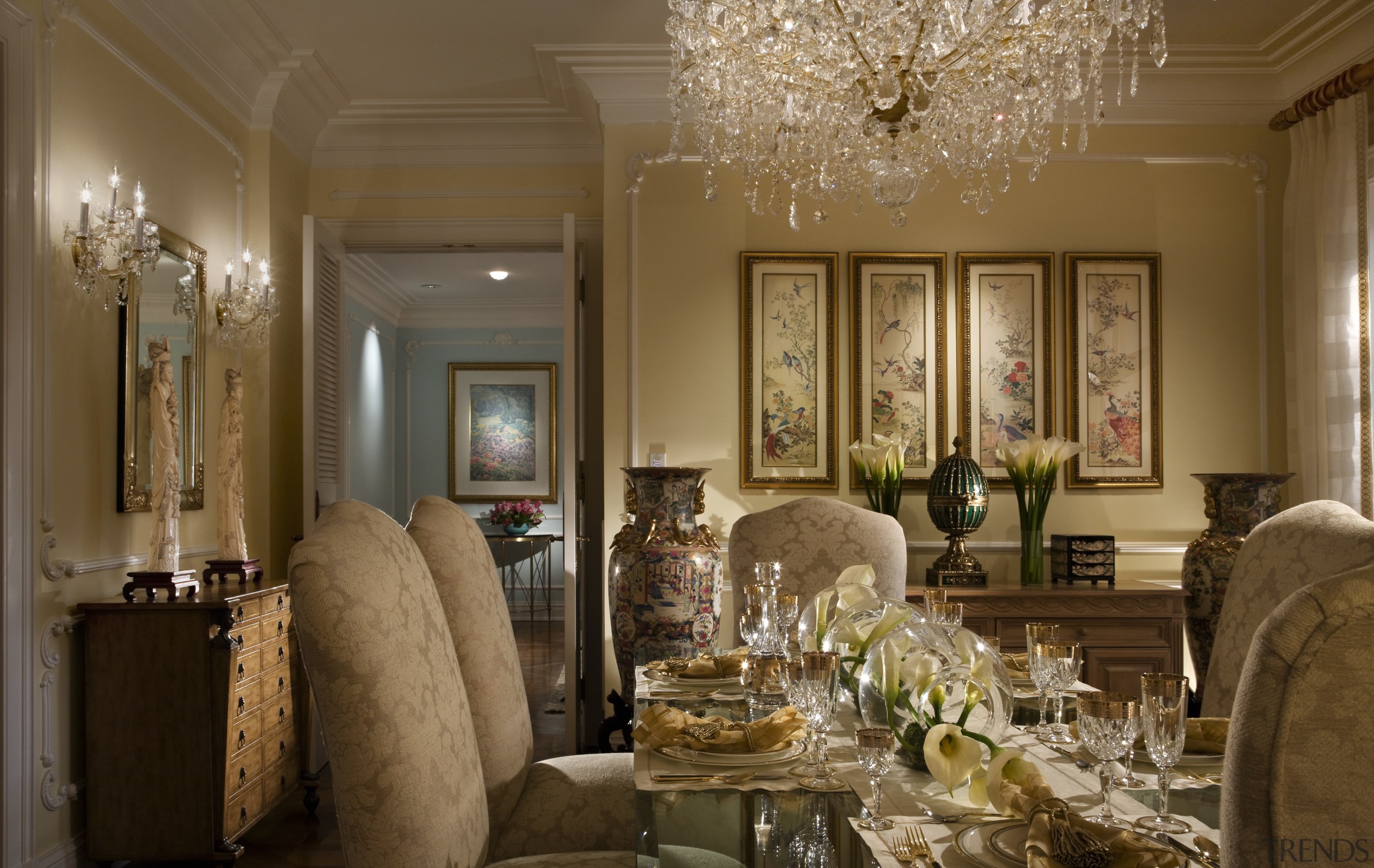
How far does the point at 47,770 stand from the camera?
100 inches

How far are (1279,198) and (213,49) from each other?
4322 mm

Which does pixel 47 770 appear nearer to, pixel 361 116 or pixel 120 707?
pixel 120 707

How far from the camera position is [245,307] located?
352 centimetres

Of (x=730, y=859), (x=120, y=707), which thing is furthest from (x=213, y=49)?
(x=730, y=859)

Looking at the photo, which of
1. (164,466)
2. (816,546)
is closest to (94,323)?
(164,466)

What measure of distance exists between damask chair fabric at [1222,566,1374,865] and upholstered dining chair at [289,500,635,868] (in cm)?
90

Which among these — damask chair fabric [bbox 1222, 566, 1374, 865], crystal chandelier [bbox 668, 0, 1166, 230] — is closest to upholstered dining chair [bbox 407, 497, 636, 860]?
damask chair fabric [bbox 1222, 566, 1374, 865]

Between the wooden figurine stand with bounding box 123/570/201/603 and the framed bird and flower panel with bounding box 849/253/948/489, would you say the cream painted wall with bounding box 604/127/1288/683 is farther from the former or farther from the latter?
the wooden figurine stand with bounding box 123/570/201/603

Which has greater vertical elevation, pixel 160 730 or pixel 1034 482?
pixel 1034 482

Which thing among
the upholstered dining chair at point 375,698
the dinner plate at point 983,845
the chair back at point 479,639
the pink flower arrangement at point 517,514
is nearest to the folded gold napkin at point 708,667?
the chair back at point 479,639

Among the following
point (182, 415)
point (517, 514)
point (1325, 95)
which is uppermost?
point (1325, 95)

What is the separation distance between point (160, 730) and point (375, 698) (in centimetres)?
199

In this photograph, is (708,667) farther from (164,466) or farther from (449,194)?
(449,194)

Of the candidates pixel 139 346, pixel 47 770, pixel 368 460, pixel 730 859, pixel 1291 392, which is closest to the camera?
pixel 730 859
